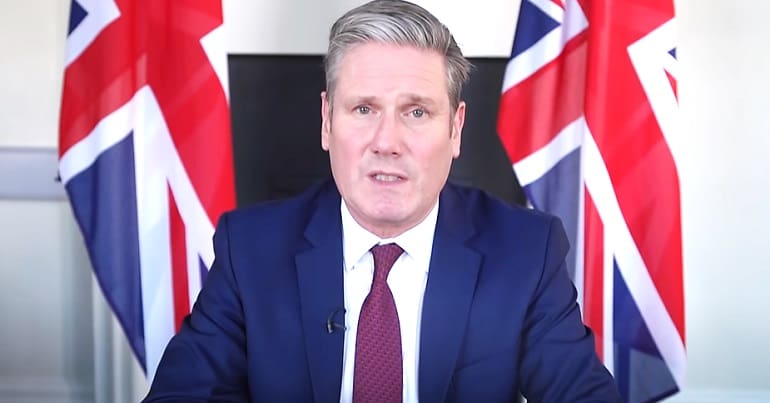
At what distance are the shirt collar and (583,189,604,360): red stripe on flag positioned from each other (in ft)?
2.36

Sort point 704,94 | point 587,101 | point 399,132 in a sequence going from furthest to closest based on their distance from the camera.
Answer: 1. point 704,94
2. point 587,101
3. point 399,132

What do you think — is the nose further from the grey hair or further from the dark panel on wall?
the dark panel on wall

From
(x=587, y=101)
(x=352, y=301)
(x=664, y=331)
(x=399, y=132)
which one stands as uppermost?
(x=587, y=101)

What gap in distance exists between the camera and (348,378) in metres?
1.52

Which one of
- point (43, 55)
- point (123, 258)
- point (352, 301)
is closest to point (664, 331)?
point (352, 301)

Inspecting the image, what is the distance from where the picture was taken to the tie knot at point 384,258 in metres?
1.54

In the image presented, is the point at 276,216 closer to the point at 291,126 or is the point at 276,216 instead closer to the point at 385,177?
the point at 385,177

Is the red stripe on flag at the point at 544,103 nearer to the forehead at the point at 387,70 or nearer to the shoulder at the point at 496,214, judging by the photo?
the shoulder at the point at 496,214

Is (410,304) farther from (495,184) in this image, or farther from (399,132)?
(495,184)

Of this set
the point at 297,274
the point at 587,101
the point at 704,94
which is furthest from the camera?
the point at 704,94

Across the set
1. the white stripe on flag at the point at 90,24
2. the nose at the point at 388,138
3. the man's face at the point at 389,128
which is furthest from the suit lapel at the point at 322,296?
the white stripe on flag at the point at 90,24

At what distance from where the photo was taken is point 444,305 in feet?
5.04

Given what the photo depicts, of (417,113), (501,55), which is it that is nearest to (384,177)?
(417,113)

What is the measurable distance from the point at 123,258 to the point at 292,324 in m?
0.88
